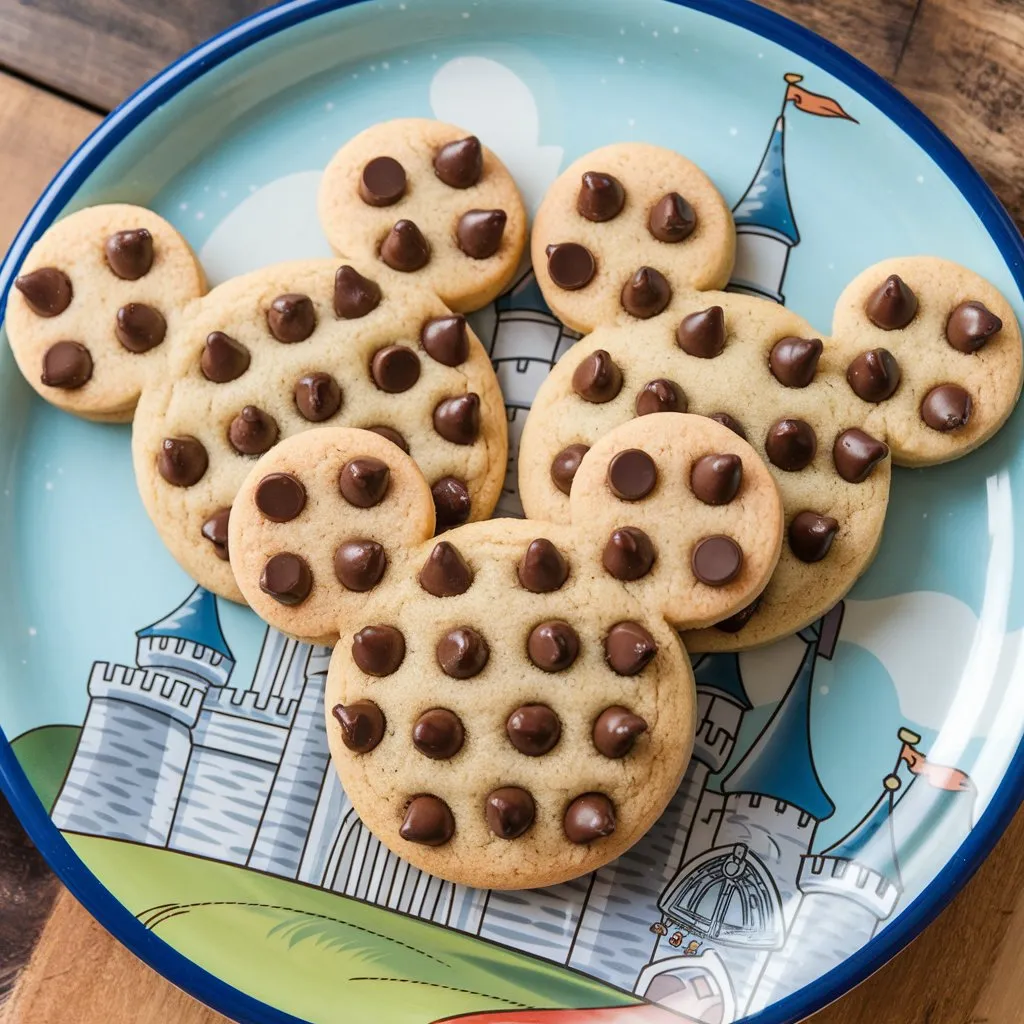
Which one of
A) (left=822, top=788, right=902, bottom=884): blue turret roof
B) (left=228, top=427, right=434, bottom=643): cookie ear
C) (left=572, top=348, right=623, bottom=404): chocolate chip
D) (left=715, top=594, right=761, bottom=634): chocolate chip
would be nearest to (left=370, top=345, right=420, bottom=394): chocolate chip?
(left=228, top=427, right=434, bottom=643): cookie ear

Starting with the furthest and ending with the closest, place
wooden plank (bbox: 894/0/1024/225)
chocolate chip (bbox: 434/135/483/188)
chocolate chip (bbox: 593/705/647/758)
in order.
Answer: wooden plank (bbox: 894/0/1024/225), chocolate chip (bbox: 434/135/483/188), chocolate chip (bbox: 593/705/647/758)

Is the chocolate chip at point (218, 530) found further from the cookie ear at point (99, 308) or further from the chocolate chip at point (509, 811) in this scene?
the chocolate chip at point (509, 811)

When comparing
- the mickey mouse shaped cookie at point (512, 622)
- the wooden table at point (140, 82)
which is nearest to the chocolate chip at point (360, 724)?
the mickey mouse shaped cookie at point (512, 622)

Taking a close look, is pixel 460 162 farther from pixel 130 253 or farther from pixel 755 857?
pixel 755 857

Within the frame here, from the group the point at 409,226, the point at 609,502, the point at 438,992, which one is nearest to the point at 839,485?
the point at 609,502

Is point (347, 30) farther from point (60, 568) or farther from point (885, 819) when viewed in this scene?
point (885, 819)

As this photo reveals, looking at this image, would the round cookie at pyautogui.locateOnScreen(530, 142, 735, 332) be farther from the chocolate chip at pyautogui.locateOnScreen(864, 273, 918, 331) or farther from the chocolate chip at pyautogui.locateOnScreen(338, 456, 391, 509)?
the chocolate chip at pyautogui.locateOnScreen(338, 456, 391, 509)
